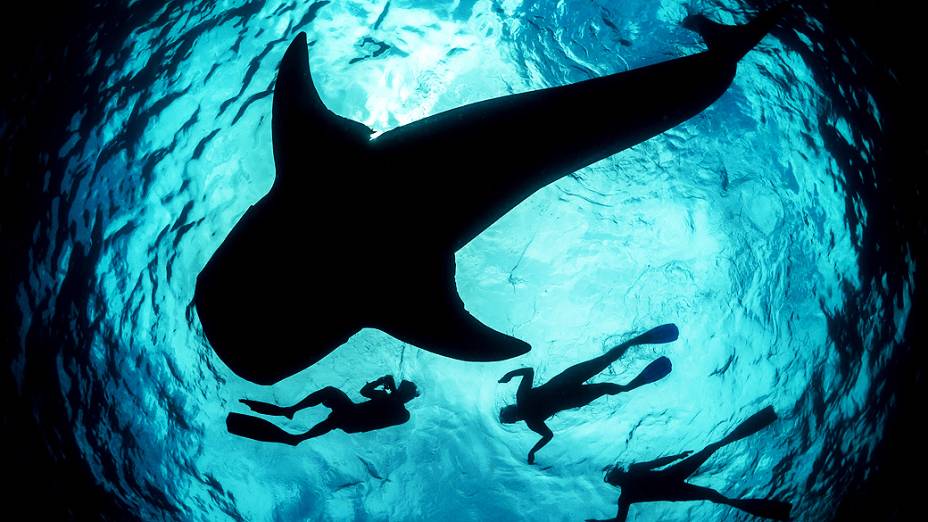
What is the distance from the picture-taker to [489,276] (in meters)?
8.15

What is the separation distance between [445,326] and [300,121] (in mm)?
2132

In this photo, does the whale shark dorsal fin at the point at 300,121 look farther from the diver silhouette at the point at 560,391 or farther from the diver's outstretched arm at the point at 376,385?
the diver silhouette at the point at 560,391

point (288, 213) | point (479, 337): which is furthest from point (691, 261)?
point (288, 213)

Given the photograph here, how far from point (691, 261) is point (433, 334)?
6.16m

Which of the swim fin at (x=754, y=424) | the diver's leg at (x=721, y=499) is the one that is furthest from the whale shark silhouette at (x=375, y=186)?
the swim fin at (x=754, y=424)

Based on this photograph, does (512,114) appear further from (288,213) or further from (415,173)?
(288,213)

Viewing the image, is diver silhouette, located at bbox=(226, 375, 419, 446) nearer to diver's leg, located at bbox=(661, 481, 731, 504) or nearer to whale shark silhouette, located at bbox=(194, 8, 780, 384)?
whale shark silhouette, located at bbox=(194, 8, 780, 384)

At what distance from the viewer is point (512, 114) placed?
3381 millimetres

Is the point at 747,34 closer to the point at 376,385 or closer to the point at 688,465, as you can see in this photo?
the point at 376,385

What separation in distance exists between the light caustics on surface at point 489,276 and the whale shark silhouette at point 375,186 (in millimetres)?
210

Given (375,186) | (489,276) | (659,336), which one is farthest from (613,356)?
(375,186)

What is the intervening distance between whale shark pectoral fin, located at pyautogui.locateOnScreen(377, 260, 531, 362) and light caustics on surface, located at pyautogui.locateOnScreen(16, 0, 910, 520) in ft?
3.46

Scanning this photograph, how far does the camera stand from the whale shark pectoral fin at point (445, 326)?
3.94 meters

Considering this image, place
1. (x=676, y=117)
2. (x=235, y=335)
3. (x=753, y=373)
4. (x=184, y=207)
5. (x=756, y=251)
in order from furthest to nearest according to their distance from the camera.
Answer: (x=753, y=373), (x=756, y=251), (x=184, y=207), (x=676, y=117), (x=235, y=335)
